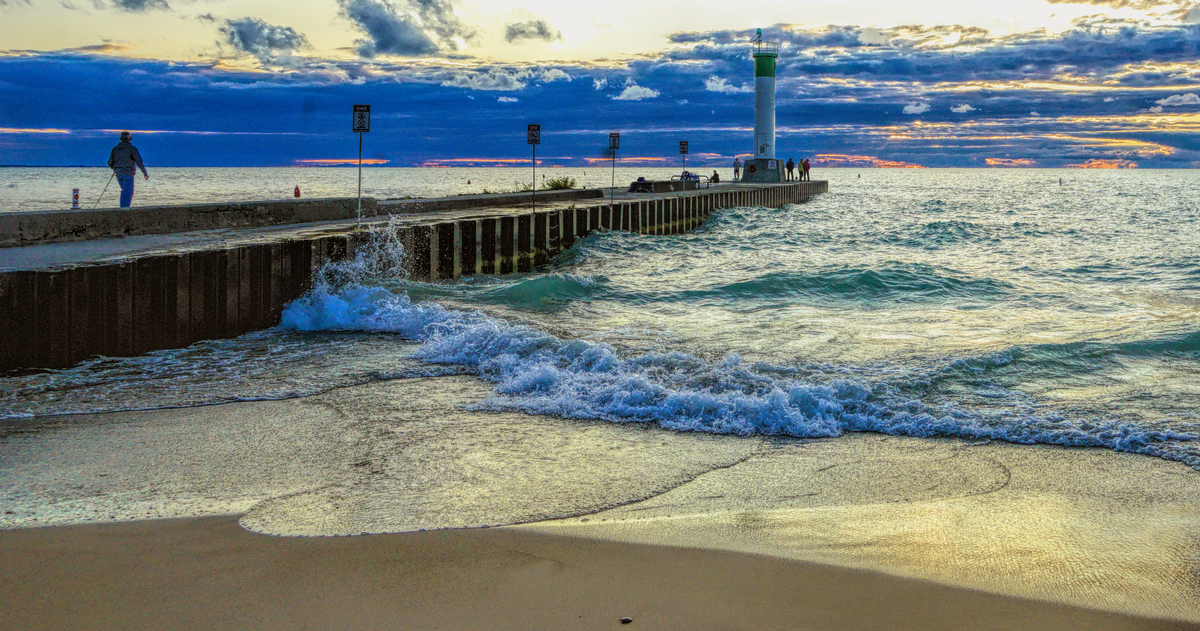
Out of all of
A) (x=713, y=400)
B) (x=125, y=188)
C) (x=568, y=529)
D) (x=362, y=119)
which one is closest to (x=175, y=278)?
(x=362, y=119)

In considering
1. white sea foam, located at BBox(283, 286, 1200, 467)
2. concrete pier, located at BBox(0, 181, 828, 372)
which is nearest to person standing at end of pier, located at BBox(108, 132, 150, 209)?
concrete pier, located at BBox(0, 181, 828, 372)

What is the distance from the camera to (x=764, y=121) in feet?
166

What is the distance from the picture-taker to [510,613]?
130 inches

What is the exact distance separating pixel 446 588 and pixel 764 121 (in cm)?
4949

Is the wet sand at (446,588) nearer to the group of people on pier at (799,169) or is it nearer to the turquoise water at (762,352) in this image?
the turquoise water at (762,352)

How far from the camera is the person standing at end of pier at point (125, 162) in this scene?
1480cm

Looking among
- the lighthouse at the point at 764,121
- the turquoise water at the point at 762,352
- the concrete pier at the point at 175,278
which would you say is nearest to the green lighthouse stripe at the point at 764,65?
the lighthouse at the point at 764,121

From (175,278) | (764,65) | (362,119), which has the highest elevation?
(764,65)

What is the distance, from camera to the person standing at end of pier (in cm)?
1480

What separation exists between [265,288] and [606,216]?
12.7 m

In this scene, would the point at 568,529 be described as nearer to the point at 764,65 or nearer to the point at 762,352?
the point at 762,352

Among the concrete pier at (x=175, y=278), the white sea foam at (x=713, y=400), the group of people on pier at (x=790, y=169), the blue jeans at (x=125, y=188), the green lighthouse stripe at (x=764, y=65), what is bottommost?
the white sea foam at (x=713, y=400)

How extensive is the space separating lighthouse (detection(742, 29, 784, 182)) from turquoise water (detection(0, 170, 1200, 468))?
33595 millimetres

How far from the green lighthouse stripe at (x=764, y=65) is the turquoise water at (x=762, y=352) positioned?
3420 centimetres
